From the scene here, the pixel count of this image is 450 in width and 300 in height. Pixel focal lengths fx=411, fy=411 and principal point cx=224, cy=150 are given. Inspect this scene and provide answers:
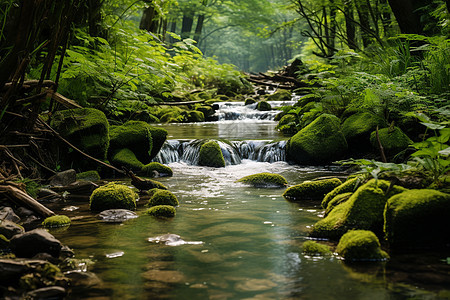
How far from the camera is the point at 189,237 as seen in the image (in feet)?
13.2

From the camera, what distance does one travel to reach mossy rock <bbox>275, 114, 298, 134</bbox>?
1235 centimetres

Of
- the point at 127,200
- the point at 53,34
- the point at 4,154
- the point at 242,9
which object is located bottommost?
the point at 127,200

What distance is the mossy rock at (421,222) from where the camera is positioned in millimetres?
3506

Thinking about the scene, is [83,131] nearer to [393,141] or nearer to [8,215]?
[8,215]

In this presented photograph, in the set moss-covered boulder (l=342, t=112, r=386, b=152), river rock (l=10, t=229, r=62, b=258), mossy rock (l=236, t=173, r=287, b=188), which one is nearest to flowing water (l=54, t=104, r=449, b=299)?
river rock (l=10, t=229, r=62, b=258)

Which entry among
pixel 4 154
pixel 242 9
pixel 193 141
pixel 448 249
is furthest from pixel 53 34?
pixel 242 9

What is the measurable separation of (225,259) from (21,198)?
2398 mm

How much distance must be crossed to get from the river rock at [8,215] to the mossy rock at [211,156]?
5433 mm

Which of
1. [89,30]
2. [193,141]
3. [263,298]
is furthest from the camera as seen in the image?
[193,141]

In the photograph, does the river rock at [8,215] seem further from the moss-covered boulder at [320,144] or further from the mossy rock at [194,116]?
the mossy rock at [194,116]

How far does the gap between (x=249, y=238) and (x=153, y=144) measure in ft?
17.5

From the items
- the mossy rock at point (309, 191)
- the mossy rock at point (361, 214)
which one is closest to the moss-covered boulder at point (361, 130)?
the mossy rock at point (309, 191)

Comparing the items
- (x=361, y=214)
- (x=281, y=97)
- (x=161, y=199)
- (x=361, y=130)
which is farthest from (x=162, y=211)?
(x=281, y=97)

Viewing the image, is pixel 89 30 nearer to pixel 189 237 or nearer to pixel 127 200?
pixel 127 200
